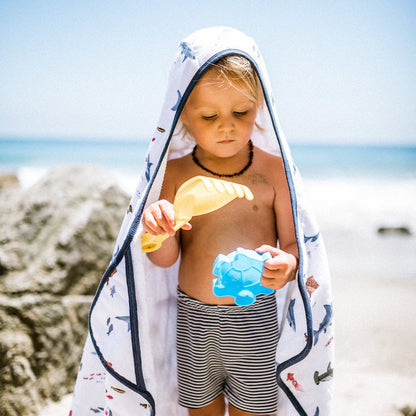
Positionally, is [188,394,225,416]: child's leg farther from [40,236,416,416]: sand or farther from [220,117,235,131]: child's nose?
[220,117,235,131]: child's nose

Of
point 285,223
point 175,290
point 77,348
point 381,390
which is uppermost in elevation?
point 285,223

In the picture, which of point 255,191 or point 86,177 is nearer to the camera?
point 255,191

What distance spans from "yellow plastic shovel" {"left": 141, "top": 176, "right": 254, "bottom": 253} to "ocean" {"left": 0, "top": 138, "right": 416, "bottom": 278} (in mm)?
1475

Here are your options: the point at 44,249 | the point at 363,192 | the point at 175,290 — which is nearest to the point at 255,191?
the point at 175,290

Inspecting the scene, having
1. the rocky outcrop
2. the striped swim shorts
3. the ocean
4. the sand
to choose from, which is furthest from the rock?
the striped swim shorts

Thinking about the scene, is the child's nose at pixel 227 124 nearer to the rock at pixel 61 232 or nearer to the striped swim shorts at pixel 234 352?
the striped swim shorts at pixel 234 352

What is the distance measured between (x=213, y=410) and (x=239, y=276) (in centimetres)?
72

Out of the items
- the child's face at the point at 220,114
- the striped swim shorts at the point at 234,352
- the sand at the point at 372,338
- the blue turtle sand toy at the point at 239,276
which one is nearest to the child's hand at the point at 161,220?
the blue turtle sand toy at the point at 239,276

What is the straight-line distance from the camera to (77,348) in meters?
2.03

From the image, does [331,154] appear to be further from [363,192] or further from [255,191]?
[255,191]

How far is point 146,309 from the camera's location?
1379 millimetres

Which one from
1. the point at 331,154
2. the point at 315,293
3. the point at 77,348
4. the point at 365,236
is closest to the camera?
the point at 315,293

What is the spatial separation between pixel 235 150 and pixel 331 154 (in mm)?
19415

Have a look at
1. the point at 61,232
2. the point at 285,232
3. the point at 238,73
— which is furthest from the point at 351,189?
the point at 238,73
